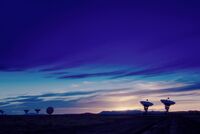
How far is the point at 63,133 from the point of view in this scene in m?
55.2

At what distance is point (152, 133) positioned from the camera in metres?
53.6

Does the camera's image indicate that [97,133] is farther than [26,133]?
Yes

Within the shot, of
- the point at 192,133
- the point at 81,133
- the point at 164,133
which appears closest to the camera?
the point at 192,133

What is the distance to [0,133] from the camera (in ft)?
174

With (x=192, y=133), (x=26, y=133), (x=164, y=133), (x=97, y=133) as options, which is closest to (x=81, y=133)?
(x=97, y=133)

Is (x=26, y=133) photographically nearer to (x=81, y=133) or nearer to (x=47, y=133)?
(x=47, y=133)

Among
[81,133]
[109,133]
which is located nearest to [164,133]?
[109,133]

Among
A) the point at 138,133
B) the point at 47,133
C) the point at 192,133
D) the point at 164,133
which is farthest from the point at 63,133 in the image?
the point at 192,133

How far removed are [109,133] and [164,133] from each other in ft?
26.5

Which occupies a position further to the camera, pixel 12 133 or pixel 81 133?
pixel 81 133

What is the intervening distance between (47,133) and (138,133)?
12.5m

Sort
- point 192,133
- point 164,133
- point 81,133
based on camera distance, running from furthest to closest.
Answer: point 81,133, point 164,133, point 192,133

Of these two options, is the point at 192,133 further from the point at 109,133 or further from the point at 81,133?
the point at 81,133

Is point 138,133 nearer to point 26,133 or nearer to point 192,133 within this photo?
point 192,133
